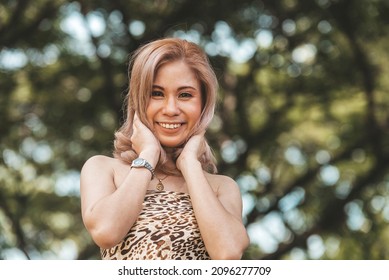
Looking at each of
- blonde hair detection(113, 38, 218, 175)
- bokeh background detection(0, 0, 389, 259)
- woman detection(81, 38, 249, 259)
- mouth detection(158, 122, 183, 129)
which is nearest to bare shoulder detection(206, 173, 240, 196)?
woman detection(81, 38, 249, 259)

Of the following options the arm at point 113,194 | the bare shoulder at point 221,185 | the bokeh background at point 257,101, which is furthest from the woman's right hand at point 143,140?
the bokeh background at point 257,101

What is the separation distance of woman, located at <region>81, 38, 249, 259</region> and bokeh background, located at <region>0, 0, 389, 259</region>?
4862 millimetres

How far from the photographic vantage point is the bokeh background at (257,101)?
8180 millimetres

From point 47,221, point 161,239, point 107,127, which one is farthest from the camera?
point 47,221

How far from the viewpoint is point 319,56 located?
8.28 m

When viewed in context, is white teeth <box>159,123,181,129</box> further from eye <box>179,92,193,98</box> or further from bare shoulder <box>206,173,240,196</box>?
bare shoulder <box>206,173,240,196</box>

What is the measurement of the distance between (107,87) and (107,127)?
1.95 feet

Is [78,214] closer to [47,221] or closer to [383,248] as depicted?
[47,221]

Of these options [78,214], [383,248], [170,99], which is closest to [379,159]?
[383,248]

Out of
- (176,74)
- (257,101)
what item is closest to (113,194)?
(176,74)

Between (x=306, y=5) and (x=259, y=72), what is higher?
(x=306, y=5)

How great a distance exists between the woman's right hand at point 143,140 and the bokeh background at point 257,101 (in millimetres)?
4900

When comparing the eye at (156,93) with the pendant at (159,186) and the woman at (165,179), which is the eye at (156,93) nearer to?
the woman at (165,179)

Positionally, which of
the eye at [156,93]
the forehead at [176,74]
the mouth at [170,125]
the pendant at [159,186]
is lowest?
the pendant at [159,186]
